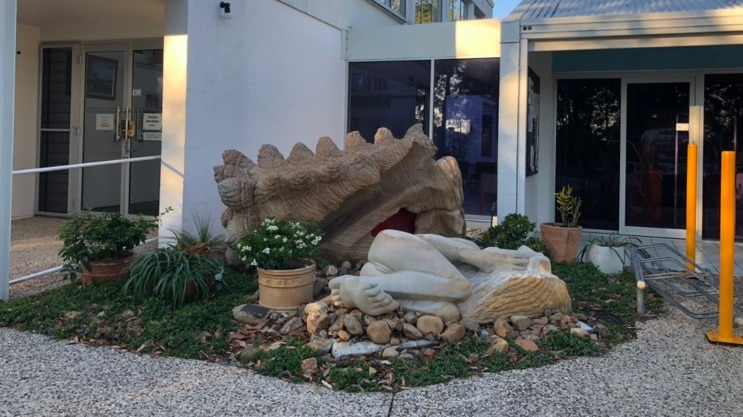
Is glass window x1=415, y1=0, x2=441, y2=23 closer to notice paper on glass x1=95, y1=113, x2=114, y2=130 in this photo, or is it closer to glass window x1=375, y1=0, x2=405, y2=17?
glass window x1=375, y1=0, x2=405, y2=17

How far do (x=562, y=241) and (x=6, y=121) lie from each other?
5735mm

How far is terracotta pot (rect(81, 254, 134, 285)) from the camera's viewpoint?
5469 mm

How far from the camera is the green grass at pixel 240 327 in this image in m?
3.79

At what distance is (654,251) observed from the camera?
28.1 ft

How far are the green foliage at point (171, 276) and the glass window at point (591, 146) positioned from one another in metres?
6.59

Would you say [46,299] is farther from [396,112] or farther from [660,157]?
[660,157]

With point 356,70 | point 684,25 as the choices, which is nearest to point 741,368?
point 684,25

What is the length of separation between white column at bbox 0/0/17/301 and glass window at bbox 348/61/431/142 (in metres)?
5.77

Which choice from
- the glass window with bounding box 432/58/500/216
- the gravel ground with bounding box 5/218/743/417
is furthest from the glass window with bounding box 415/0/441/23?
the gravel ground with bounding box 5/218/743/417

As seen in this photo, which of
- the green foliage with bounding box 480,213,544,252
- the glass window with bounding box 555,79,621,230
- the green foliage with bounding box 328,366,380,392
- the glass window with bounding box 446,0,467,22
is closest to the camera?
the green foliage with bounding box 328,366,380,392

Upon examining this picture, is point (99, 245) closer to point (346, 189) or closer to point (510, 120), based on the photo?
point (346, 189)

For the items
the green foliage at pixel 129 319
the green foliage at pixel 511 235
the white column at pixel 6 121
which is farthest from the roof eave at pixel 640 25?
the white column at pixel 6 121

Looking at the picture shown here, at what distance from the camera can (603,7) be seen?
9.38 metres

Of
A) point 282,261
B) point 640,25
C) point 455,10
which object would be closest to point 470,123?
point 640,25
